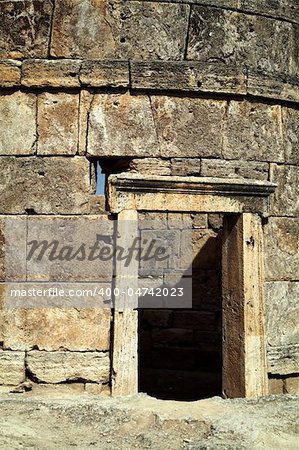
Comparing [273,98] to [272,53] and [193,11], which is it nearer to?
[272,53]

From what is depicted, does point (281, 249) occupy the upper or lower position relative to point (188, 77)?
lower

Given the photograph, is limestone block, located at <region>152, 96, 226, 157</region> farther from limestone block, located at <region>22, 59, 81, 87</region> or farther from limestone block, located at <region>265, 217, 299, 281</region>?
limestone block, located at <region>265, 217, 299, 281</region>

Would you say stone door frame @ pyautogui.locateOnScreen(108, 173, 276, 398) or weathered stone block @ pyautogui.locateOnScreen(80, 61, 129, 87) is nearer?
stone door frame @ pyautogui.locateOnScreen(108, 173, 276, 398)

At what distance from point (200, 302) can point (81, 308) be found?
11.6 feet

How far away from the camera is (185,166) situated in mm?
6004

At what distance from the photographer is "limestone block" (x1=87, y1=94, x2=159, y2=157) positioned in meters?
5.91

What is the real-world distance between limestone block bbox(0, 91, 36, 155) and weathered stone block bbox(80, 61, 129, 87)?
61 centimetres

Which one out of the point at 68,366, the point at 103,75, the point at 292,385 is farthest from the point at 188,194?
the point at 292,385

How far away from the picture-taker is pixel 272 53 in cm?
646

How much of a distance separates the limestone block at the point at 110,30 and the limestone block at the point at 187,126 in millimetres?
560

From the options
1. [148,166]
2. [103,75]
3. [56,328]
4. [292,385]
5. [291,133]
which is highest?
[103,75]

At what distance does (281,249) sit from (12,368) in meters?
3.19

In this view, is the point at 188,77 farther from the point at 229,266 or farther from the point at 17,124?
the point at 229,266
